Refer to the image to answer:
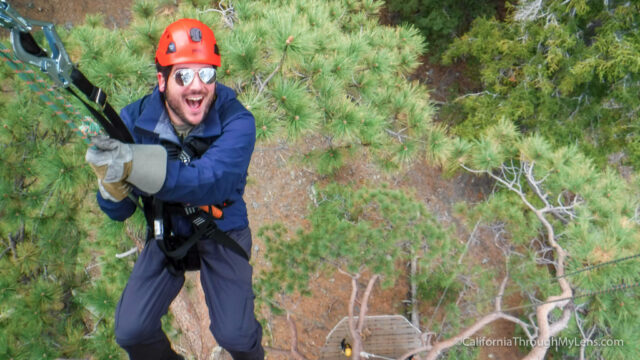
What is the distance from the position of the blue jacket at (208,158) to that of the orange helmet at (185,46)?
6.4 inches

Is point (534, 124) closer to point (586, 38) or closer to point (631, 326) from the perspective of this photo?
point (586, 38)

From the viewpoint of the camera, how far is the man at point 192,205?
1.41 m

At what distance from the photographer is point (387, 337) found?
14.5 feet

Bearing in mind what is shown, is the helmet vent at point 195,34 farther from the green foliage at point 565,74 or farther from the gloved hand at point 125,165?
the green foliage at point 565,74

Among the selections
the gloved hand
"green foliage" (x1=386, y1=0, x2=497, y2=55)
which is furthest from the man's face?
"green foliage" (x1=386, y1=0, x2=497, y2=55)

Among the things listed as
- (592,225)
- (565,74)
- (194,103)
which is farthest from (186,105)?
(565,74)

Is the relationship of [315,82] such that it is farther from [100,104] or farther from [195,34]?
[100,104]


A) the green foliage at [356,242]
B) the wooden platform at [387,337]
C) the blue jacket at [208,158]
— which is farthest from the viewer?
the wooden platform at [387,337]

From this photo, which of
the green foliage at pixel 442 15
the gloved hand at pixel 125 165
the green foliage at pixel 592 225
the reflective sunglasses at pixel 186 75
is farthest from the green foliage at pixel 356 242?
the green foliage at pixel 442 15

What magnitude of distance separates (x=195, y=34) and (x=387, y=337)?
4065 mm

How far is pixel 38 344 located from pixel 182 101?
179 cm

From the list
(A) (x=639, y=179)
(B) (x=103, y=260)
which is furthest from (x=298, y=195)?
(A) (x=639, y=179)

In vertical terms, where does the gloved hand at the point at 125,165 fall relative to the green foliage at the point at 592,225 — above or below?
above

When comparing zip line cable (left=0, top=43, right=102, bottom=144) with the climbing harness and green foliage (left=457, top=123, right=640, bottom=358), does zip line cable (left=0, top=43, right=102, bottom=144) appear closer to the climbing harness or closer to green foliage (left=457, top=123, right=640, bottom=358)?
the climbing harness
